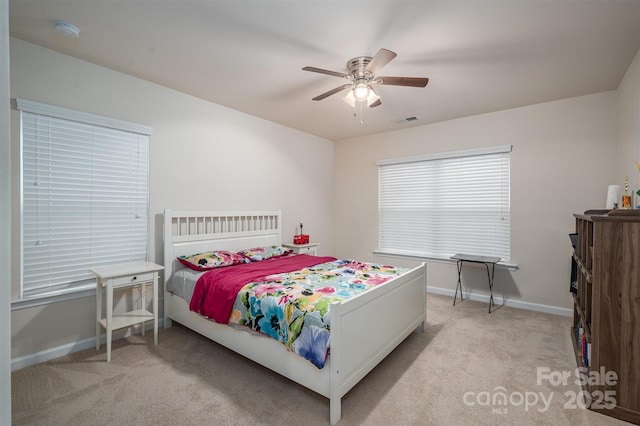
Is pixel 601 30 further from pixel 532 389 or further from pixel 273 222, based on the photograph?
pixel 273 222

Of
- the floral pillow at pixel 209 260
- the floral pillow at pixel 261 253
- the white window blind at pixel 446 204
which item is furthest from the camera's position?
the white window blind at pixel 446 204

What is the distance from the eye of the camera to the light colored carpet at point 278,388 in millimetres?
2006

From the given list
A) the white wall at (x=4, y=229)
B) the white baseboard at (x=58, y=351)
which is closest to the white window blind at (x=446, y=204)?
the white baseboard at (x=58, y=351)

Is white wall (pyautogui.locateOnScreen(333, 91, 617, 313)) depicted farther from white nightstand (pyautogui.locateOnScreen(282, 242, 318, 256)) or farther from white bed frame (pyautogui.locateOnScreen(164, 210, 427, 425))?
white nightstand (pyautogui.locateOnScreen(282, 242, 318, 256))

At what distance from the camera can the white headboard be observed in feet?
11.1

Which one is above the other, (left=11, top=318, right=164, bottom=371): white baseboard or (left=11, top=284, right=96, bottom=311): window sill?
(left=11, top=284, right=96, bottom=311): window sill

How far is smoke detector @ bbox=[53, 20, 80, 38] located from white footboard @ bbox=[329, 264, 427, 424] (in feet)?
9.35

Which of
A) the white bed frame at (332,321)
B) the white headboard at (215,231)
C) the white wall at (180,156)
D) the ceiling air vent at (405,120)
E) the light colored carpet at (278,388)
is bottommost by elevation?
the light colored carpet at (278,388)

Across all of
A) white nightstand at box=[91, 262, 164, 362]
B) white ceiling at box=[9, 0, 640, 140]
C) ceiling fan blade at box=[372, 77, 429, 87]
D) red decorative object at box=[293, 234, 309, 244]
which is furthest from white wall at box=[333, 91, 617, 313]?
white nightstand at box=[91, 262, 164, 362]

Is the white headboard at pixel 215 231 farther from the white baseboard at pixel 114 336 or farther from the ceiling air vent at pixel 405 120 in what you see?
the ceiling air vent at pixel 405 120

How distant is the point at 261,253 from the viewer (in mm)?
3861

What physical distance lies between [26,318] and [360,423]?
9.33 ft

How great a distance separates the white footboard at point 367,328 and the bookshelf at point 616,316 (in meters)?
1.32

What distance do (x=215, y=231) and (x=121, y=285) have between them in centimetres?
134
